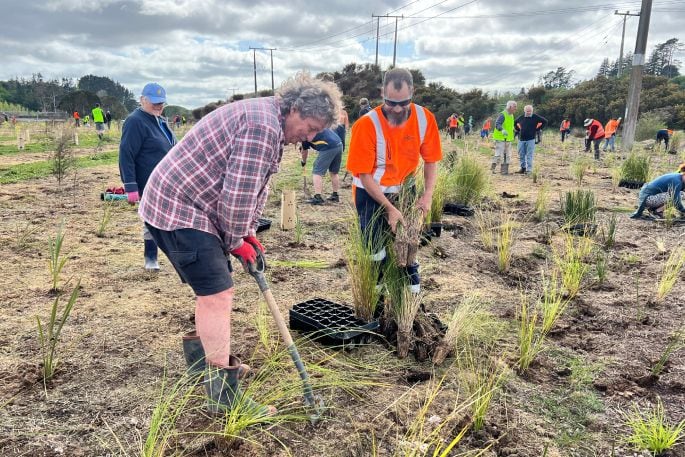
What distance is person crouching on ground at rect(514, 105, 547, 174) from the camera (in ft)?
34.0

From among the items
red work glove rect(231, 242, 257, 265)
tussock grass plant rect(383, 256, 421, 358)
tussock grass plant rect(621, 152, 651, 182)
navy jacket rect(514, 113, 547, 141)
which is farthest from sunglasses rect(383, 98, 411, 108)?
navy jacket rect(514, 113, 547, 141)

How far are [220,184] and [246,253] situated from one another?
1.17ft

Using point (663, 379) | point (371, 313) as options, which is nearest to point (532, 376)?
point (663, 379)

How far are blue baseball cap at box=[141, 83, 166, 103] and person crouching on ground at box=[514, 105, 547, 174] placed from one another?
8.36 m

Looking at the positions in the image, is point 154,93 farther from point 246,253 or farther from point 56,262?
point 246,253

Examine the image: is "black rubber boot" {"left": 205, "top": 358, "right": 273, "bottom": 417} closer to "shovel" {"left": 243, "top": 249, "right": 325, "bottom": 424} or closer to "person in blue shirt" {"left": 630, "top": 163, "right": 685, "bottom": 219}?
"shovel" {"left": 243, "top": 249, "right": 325, "bottom": 424}

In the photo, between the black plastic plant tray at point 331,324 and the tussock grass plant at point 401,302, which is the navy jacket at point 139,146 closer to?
the black plastic plant tray at point 331,324

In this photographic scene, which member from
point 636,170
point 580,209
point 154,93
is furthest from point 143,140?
point 636,170

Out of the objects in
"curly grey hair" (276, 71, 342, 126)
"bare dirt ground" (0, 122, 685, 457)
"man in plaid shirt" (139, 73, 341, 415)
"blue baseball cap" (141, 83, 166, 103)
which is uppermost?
"blue baseball cap" (141, 83, 166, 103)

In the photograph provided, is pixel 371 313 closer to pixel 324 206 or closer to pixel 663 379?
pixel 663 379

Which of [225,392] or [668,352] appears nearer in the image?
[225,392]

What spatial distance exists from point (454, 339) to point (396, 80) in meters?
1.54

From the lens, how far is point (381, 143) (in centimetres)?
287

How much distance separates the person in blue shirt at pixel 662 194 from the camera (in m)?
6.02
